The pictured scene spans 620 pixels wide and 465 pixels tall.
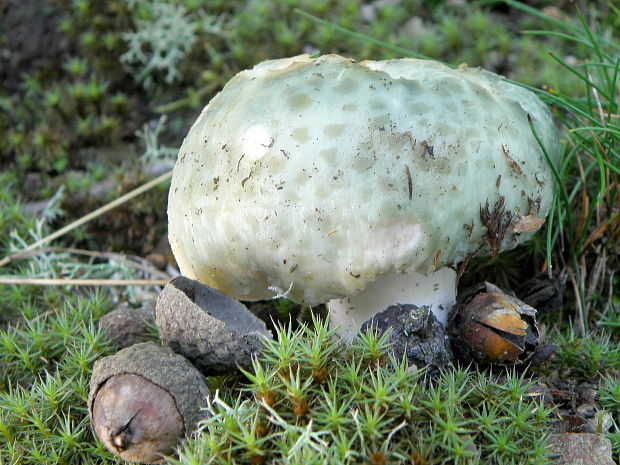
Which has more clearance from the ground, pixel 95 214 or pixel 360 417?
pixel 360 417

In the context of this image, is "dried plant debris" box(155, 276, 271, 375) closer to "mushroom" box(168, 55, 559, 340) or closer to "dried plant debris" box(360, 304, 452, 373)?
"mushroom" box(168, 55, 559, 340)

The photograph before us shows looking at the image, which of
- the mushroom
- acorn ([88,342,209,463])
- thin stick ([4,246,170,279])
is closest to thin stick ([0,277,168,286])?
thin stick ([4,246,170,279])

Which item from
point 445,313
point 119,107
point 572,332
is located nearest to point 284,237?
point 445,313

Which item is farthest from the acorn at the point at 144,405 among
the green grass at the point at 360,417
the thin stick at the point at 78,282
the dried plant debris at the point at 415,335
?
the thin stick at the point at 78,282

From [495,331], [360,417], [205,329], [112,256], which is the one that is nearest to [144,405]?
[205,329]

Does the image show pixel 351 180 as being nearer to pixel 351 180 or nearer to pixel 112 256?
pixel 351 180

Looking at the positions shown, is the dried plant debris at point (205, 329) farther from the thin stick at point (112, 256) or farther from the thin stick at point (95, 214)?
the thin stick at point (95, 214)

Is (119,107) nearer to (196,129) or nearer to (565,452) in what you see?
(196,129)
